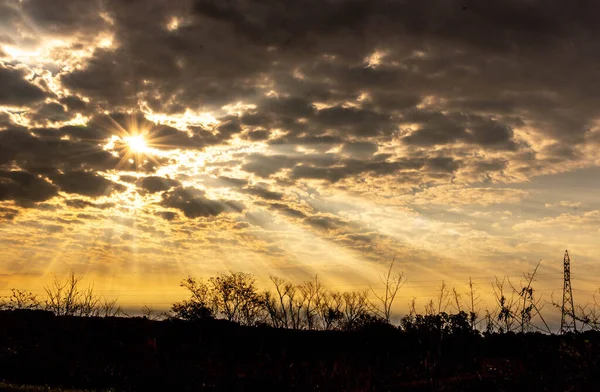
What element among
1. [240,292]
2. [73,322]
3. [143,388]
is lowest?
[143,388]

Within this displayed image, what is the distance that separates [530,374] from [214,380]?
11.9 meters

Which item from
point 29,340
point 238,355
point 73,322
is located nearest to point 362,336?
point 238,355

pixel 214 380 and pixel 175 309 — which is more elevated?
pixel 175 309

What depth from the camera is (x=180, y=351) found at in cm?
2892

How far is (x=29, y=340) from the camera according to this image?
32844mm

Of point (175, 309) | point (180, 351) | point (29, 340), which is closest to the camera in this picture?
point (180, 351)

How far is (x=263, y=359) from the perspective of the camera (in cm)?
3353

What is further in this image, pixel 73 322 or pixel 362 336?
pixel 362 336

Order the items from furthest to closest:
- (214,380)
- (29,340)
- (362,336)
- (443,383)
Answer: (362,336) < (29,340) < (214,380) < (443,383)

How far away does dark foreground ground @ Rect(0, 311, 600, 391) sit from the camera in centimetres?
1933

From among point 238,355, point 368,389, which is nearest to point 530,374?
point 368,389

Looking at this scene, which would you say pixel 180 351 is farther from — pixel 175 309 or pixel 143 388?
pixel 175 309

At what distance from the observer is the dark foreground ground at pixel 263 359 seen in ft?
63.4

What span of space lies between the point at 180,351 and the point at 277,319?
42963 millimetres
